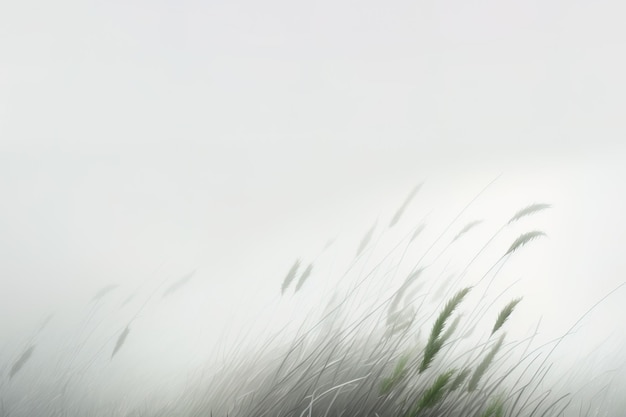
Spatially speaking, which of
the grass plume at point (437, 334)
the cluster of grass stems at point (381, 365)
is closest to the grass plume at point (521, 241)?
the cluster of grass stems at point (381, 365)

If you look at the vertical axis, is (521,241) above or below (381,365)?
above

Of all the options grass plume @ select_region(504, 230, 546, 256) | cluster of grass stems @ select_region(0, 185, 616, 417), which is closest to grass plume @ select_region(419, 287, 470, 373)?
cluster of grass stems @ select_region(0, 185, 616, 417)

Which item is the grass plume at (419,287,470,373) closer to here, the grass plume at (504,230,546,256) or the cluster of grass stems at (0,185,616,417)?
the cluster of grass stems at (0,185,616,417)

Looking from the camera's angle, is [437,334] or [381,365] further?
[381,365]

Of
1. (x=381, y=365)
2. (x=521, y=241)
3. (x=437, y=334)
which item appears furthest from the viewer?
(x=381, y=365)

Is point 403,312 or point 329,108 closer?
point 403,312

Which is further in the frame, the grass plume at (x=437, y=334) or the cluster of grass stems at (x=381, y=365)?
the cluster of grass stems at (x=381, y=365)

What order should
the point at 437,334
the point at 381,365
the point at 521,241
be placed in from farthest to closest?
the point at 381,365, the point at 521,241, the point at 437,334

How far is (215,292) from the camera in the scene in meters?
2.55


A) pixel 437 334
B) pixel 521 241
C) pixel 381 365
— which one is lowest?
pixel 381 365

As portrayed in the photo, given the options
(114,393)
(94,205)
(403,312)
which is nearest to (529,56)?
(94,205)

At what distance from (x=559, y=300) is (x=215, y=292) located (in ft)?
5.90

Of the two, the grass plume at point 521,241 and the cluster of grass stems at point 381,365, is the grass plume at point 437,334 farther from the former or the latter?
the grass plume at point 521,241

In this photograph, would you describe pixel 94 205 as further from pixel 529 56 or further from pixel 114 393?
pixel 529 56
